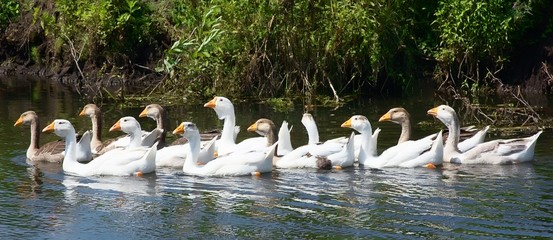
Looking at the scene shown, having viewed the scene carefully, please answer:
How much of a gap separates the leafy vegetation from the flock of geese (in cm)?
528

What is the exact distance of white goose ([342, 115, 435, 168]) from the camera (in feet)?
55.5

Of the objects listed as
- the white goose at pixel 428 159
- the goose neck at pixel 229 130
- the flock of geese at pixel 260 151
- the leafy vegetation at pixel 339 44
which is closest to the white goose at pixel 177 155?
the flock of geese at pixel 260 151

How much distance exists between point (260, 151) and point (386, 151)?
5.75 feet

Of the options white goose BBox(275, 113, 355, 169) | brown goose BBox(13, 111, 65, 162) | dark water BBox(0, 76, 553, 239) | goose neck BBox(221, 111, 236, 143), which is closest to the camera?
dark water BBox(0, 76, 553, 239)

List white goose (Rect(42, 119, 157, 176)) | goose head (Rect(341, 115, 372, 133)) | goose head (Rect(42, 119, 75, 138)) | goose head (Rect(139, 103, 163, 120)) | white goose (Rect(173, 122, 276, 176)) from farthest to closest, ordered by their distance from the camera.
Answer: goose head (Rect(139, 103, 163, 120)) < goose head (Rect(42, 119, 75, 138)) < goose head (Rect(341, 115, 372, 133)) < white goose (Rect(42, 119, 157, 176)) < white goose (Rect(173, 122, 276, 176))

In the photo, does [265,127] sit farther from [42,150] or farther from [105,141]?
[42,150]

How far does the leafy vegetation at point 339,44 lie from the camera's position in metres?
23.7

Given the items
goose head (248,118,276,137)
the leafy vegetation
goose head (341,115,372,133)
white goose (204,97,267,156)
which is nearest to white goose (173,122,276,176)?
goose head (248,118,276,137)

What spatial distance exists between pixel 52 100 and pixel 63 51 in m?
4.22

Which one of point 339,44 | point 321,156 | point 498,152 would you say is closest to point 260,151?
point 321,156

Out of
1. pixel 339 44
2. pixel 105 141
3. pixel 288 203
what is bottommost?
pixel 288 203

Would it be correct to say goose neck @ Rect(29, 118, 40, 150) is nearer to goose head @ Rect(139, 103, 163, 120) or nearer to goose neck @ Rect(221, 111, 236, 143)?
goose head @ Rect(139, 103, 163, 120)

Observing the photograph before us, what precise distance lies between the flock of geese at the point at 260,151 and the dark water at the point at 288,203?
0.73 ft

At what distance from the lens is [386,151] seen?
17094 mm
